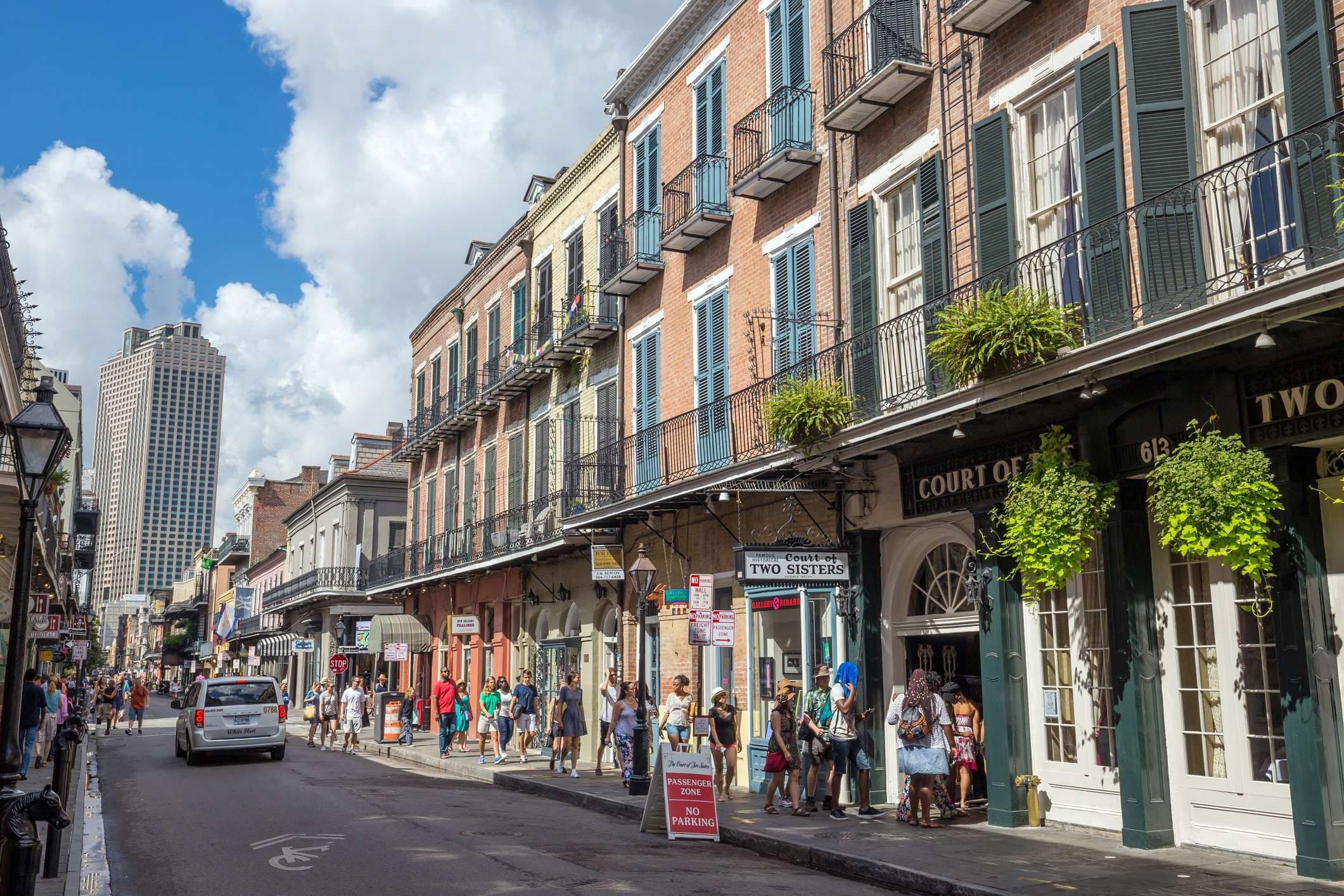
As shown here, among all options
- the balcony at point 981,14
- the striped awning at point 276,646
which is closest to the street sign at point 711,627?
the balcony at point 981,14

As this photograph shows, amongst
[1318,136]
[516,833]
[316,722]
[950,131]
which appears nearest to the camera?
[1318,136]

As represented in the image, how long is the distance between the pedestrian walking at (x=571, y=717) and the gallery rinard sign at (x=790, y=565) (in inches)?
286

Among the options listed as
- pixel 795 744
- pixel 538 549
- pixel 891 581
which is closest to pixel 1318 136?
pixel 891 581

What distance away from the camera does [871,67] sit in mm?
14508

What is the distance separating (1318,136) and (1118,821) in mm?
6276

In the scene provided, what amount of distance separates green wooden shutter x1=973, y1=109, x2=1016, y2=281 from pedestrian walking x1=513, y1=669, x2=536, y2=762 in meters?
13.1

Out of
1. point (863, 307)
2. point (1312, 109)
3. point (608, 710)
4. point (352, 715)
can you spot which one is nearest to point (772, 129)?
point (863, 307)

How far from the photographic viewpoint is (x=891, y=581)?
566 inches

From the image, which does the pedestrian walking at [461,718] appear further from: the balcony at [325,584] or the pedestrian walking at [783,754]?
the balcony at [325,584]

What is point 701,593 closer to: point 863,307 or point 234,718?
point 863,307

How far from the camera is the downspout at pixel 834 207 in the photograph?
50.4 ft

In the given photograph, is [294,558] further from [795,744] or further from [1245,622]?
[1245,622]

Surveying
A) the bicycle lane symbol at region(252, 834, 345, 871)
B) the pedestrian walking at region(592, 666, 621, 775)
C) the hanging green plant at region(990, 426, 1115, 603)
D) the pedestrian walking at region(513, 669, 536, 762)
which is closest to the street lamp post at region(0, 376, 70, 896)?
the bicycle lane symbol at region(252, 834, 345, 871)

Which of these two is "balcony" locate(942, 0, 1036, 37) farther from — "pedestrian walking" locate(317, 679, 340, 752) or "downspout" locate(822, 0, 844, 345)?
"pedestrian walking" locate(317, 679, 340, 752)
